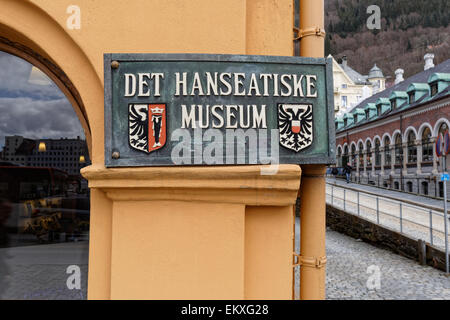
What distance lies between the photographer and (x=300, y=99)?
92.7 inches

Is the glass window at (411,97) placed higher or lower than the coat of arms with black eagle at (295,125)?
higher

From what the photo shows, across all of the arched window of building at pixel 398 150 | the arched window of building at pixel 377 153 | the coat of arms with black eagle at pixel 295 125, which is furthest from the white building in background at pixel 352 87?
the coat of arms with black eagle at pixel 295 125

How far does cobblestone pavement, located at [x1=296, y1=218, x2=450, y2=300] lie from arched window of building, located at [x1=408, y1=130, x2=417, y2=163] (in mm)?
18813

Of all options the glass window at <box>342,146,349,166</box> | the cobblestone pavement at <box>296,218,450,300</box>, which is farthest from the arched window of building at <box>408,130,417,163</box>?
the cobblestone pavement at <box>296,218,450,300</box>

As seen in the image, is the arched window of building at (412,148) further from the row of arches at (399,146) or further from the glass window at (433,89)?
the glass window at (433,89)

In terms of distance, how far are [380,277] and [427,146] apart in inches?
836

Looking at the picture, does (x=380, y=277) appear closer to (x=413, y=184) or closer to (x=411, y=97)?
(x=413, y=184)

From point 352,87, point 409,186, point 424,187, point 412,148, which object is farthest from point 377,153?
point 352,87

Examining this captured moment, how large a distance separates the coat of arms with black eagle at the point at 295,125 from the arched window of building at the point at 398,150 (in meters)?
30.8

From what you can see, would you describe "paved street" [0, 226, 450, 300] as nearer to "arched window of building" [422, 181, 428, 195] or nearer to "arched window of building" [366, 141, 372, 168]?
"arched window of building" [422, 181, 428, 195]

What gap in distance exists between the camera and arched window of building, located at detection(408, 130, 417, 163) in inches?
1080

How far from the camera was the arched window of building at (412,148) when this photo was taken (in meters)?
27.4

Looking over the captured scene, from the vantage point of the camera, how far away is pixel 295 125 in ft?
7.64

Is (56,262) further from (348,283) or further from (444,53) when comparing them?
(444,53)
